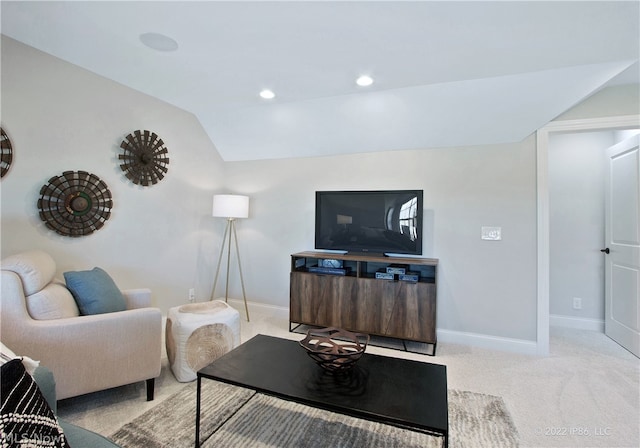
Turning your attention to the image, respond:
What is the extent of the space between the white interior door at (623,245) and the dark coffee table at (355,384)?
2.60 meters

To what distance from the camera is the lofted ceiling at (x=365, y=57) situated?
5.79 ft

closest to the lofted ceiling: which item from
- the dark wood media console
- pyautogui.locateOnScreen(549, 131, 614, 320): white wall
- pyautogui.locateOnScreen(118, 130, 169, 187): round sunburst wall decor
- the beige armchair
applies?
pyautogui.locateOnScreen(118, 130, 169, 187): round sunburst wall decor

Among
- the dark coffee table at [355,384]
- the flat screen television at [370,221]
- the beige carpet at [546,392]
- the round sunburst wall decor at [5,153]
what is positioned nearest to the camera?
the dark coffee table at [355,384]

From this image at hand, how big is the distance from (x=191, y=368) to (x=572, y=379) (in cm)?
292

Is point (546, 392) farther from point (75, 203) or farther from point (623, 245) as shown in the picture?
point (75, 203)

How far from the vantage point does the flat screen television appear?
3.18 metres

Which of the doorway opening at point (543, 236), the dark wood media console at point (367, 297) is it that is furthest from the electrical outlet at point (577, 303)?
the dark wood media console at point (367, 297)

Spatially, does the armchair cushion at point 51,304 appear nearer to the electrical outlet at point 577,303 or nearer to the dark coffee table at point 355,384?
the dark coffee table at point 355,384

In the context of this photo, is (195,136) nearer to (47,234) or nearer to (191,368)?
(47,234)

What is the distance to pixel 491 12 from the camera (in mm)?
1710

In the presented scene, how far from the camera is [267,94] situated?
2939 mm

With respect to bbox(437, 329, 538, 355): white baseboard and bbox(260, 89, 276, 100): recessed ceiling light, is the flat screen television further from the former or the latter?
bbox(260, 89, 276, 100): recessed ceiling light

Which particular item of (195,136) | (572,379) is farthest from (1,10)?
(572,379)

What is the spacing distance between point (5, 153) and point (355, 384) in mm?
2781
